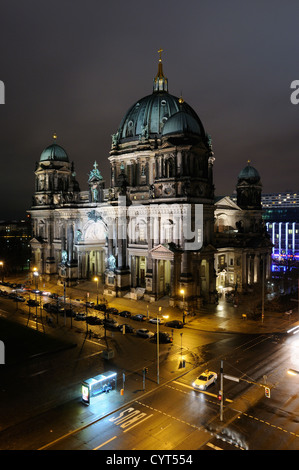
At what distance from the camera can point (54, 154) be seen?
9488cm

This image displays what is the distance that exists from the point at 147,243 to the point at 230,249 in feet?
68.2

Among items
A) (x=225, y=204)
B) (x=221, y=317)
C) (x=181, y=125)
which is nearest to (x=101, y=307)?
(x=221, y=317)

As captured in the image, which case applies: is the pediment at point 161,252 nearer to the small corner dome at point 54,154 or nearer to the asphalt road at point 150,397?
the asphalt road at point 150,397

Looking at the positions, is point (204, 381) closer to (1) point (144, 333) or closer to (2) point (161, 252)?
(1) point (144, 333)

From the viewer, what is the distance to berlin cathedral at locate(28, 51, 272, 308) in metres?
61.5

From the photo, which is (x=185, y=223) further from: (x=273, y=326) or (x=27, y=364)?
(x=27, y=364)

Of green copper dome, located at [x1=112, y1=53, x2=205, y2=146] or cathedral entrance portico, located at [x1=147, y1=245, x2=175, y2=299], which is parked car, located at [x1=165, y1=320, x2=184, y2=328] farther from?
green copper dome, located at [x1=112, y1=53, x2=205, y2=146]

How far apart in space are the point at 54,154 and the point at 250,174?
5109cm

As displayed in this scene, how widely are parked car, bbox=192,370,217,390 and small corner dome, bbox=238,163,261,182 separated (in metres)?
63.8

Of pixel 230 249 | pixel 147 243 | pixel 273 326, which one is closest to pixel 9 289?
pixel 147 243

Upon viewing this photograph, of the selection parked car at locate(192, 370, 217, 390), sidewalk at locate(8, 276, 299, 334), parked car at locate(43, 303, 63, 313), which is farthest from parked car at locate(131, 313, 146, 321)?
parked car at locate(192, 370, 217, 390)

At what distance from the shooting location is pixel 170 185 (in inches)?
2475

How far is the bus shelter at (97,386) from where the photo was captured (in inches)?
1153

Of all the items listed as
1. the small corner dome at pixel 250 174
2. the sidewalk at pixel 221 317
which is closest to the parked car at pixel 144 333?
the sidewalk at pixel 221 317
